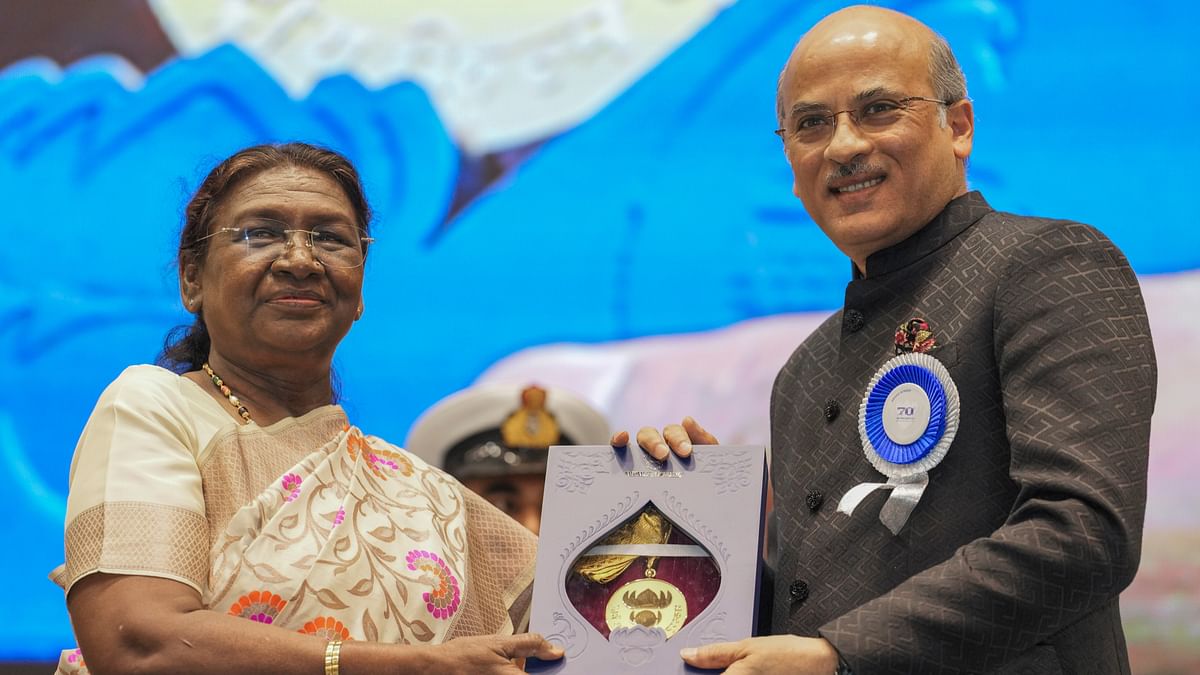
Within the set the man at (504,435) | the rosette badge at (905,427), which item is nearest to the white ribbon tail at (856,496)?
the rosette badge at (905,427)

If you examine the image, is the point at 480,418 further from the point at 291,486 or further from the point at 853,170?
the point at 853,170

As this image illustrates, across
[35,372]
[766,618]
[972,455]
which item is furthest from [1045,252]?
[35,372]

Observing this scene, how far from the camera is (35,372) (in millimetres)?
4020

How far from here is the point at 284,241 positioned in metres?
2.09

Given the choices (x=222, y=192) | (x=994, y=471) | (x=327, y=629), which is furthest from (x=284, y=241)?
(x=994, y=471)

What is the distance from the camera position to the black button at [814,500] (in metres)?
1.89

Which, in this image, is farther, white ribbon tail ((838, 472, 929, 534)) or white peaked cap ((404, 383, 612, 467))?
white peaked cap ((404, 383, 612, 467))

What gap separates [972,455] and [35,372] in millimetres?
3172

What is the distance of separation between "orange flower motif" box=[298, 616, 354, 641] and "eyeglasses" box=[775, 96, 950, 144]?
957mm

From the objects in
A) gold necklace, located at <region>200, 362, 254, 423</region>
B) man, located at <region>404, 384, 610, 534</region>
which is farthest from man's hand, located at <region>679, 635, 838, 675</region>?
man, located at <region>404, 384, 610, 534</region>

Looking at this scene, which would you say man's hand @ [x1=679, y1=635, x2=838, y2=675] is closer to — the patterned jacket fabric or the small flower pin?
the patterned jacket fabric

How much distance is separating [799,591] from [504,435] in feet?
5.90

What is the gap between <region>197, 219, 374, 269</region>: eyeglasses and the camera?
6.81 ft

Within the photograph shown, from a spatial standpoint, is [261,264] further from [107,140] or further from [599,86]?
[107,140]
